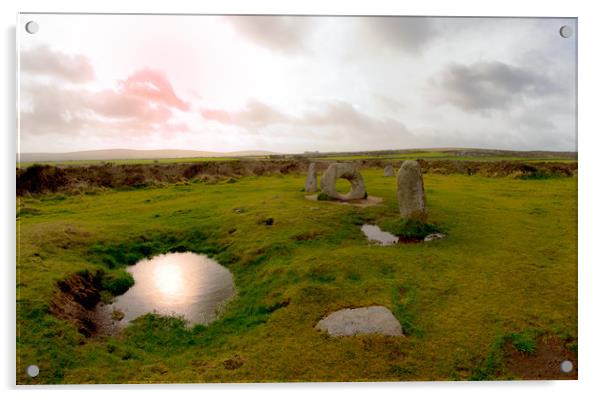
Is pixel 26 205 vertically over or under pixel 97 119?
under

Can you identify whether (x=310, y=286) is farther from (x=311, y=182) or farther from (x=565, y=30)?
(x=311, y=182)

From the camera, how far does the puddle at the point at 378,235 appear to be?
34.7 feet

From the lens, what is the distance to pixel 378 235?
36.5 ft

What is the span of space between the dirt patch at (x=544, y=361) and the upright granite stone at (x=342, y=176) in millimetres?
9883

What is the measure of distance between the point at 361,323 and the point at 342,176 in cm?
994

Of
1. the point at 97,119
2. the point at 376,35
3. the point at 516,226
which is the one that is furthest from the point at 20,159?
the point at 516,226

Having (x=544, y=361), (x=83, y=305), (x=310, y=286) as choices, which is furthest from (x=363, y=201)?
(x=83, y=305)

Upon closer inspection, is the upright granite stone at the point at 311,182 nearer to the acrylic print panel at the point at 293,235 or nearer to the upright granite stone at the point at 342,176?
the upright granite stone at the point at 342,176

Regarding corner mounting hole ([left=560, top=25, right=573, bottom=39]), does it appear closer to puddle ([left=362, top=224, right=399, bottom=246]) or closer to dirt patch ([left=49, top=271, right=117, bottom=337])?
puddle ([left=362, top=224, right=399, bottom=246])

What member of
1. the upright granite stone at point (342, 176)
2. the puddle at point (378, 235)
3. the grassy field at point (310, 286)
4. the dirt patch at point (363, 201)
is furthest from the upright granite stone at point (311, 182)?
the puddle at point (378, 235)

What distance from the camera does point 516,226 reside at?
34.9 feet

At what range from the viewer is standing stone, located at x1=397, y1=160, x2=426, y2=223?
1072cm
